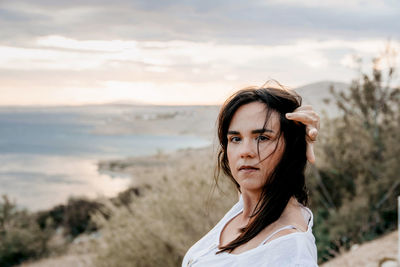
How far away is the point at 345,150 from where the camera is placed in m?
8.45

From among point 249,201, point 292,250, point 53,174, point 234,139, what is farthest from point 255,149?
point 53,174

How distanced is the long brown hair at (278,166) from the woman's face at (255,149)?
0.02 m

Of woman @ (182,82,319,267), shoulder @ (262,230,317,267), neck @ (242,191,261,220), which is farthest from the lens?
neck @ (242,191,261,220)

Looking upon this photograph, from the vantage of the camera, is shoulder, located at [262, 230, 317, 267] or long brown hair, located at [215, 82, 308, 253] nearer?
shoulder, located at [262, 230, 317, 267]

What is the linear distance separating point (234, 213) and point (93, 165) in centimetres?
2669

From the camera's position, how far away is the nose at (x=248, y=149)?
1623mm

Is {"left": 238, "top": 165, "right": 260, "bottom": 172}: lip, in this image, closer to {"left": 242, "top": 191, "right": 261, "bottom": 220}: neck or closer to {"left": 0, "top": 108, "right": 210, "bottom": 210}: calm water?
{"left": 242, "top": 191, "right": 261, "bottom": 220}: neck

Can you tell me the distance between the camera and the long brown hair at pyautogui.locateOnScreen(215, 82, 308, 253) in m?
1.59

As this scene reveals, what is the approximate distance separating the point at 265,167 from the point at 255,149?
72 millimetres

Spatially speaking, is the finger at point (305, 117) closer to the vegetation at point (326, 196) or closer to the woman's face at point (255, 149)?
the woman's face at point (255, 149)

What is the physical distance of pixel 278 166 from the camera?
5.38 feet

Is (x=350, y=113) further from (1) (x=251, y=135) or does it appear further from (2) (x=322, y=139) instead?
(1) (x=251, y=135)

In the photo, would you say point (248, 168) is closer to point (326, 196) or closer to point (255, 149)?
point (255, 149)

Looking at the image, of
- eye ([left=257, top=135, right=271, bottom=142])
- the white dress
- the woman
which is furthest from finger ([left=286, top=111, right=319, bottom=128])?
the white dress
